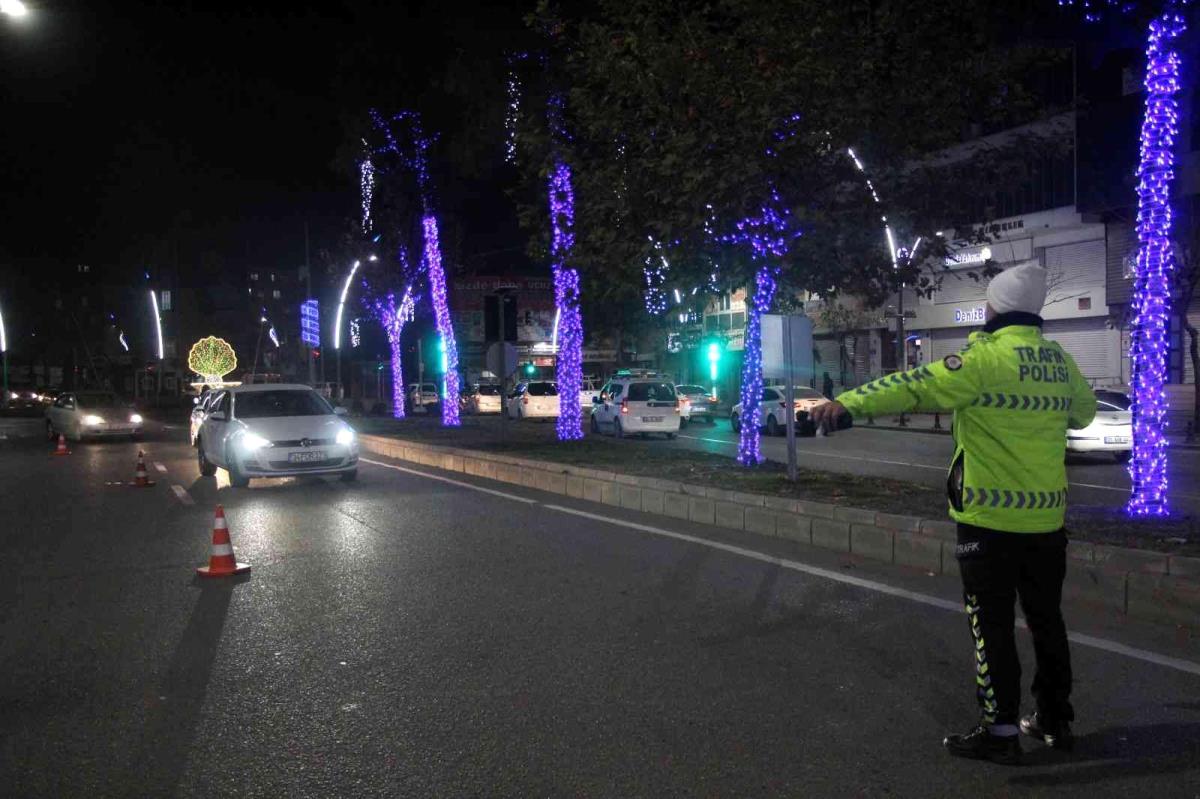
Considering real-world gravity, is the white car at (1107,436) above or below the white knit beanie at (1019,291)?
below

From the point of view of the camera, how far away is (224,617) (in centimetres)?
705

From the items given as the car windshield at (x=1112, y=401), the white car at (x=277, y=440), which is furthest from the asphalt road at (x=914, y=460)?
the white car at (x=277, y=440)

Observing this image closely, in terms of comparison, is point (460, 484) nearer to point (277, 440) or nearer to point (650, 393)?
point (277, 440)

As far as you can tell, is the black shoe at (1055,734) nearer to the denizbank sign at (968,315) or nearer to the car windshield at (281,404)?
the car windshield at (281,404)

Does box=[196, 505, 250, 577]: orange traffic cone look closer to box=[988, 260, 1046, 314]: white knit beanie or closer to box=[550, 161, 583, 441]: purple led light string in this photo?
box=[988, 260, 1046, 314]: white knit beanie

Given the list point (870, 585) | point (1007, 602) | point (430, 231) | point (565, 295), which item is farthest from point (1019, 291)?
point (430, 231)

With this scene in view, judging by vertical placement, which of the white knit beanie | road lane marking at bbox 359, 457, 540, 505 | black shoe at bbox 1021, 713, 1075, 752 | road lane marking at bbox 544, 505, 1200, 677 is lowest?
road lane marking at bbox 544, 505, 1200, 677

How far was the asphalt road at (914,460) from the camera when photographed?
569 inches

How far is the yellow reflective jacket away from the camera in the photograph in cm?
409

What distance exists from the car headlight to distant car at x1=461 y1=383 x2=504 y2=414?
3127 centimetres

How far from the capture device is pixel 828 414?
424 centimetres

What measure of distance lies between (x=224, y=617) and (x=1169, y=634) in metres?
5.92

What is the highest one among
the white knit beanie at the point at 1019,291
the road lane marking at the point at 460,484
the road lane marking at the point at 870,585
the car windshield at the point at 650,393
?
the white knit beanie at the point at 1019,291


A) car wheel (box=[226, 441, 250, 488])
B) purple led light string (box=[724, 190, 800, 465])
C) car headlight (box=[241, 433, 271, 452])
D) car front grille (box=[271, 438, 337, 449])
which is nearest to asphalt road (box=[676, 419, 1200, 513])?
purple led light string (box=[724, 190, 800, 465])
